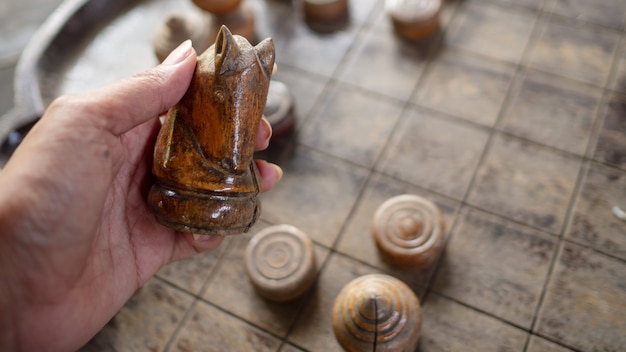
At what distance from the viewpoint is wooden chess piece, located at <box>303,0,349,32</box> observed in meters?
3.07

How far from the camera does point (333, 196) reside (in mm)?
2496

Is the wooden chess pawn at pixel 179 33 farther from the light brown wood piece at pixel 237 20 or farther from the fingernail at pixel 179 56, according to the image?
the fingernail at pixel 179 56

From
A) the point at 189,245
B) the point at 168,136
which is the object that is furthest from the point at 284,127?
the point at 168,136

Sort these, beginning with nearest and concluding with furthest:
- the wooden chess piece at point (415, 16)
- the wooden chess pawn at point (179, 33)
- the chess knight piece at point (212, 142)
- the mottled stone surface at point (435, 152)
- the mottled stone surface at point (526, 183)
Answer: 1. the chess knight piece at point (212, 142)
2. the mottled stone surface at point (526, 183)
3. the mottled stone surface at point (435, 152)
4. the wooden chess pawn at point (179, 33)
5. the wooden chess piece at point (415, 16)

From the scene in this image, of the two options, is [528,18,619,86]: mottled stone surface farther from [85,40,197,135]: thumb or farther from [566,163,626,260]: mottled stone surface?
[85,40,197,135]: thumb

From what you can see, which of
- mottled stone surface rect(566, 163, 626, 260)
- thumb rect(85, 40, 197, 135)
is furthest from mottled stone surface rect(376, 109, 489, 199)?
thumb rect(85, 40, 197, 135)

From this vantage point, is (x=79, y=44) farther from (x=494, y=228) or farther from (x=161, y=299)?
(x=494, y=228)

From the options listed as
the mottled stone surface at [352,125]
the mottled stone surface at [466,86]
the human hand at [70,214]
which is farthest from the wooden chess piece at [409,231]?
the human hand at [70,214]

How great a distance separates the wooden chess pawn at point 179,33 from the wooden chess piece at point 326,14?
0.61 meters

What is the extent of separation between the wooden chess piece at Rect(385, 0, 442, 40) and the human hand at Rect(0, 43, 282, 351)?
1.50m

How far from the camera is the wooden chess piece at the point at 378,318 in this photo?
191 cm

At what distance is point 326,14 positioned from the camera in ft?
10.2

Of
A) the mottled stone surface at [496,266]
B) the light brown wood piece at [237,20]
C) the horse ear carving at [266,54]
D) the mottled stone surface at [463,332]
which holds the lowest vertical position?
the mottled stone surface at [463,332]

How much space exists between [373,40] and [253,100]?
1615mm
